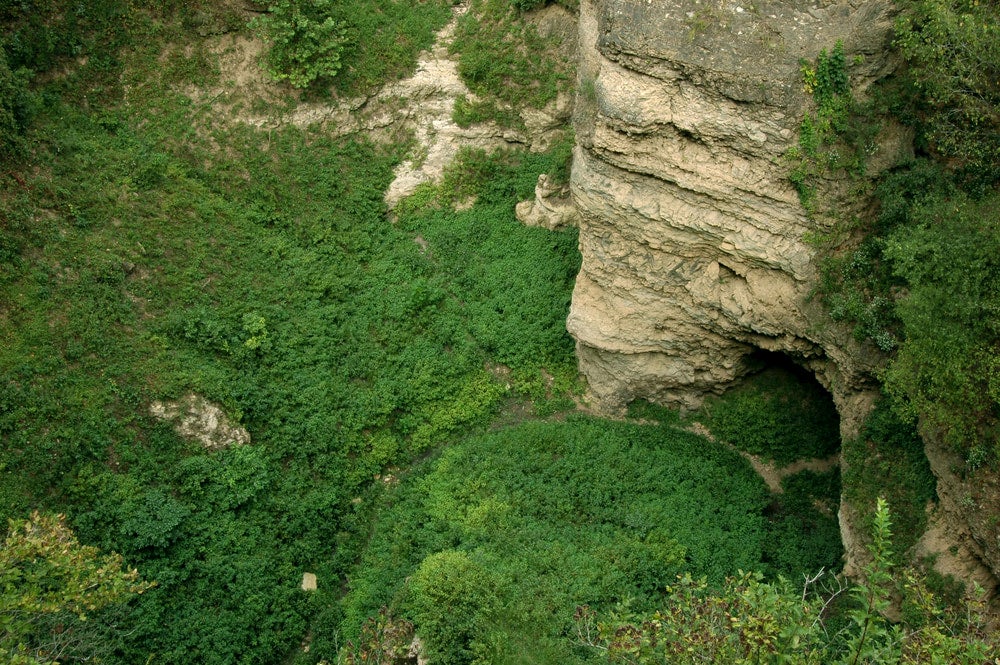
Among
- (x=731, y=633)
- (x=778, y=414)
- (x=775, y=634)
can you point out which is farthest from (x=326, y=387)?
(x=775, y=634)

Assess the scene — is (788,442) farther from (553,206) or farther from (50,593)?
(50,593)

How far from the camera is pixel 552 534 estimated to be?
1725 centimetres

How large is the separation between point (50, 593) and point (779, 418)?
15.7 m

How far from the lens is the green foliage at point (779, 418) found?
62.8 ft

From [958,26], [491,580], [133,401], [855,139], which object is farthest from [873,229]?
[133,401]

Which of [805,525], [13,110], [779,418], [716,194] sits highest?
[716,194]

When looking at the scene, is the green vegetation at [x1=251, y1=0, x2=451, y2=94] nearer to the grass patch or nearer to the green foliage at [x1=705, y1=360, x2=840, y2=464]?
the grass patch

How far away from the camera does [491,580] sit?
15.7 m

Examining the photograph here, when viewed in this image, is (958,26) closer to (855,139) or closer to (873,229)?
(855,139)

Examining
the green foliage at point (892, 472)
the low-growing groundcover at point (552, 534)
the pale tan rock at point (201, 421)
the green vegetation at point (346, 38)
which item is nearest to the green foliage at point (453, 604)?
the low-growing groundcover at point (552, 534)

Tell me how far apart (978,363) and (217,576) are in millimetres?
15286

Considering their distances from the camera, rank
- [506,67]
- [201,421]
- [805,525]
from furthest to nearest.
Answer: [506,67], [201,421], [805,525]

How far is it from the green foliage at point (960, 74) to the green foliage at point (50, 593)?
53.9 ft

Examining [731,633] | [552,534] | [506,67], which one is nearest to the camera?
[731,633]
